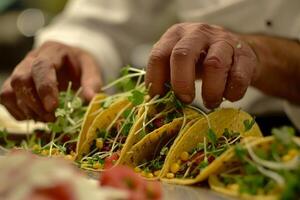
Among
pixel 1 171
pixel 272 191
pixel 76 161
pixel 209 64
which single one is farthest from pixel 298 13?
pixel 1 171

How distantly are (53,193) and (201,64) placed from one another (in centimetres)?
56

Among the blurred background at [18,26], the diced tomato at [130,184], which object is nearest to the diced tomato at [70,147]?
the diced tomato at [130,184]

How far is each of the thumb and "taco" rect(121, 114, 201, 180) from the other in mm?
422

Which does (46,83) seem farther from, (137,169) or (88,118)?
(137,169)

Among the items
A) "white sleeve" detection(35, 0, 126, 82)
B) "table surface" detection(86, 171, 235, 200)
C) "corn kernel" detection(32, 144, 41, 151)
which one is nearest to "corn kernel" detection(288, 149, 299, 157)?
"table surface" detection(86, 171, 235, 200)

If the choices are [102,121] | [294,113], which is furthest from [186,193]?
[294,113]

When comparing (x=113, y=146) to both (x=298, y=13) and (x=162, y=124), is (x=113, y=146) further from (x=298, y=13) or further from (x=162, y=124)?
(x=298, y=13)

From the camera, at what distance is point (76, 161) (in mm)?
1182

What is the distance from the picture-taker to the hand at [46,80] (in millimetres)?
1409

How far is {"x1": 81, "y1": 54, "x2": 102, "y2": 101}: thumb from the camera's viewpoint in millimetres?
1528

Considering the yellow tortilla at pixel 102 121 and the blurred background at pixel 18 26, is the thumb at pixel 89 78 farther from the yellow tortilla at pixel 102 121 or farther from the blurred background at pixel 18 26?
the blurred background at pixel 18 26

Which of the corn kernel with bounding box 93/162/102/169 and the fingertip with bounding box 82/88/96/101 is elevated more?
the corn kernel with bounding box 93/162/102/169

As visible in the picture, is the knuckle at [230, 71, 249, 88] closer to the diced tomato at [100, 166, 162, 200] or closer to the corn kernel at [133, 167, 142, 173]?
the corn kernel at [133, 167, 142, 173]

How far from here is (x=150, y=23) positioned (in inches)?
96.2
